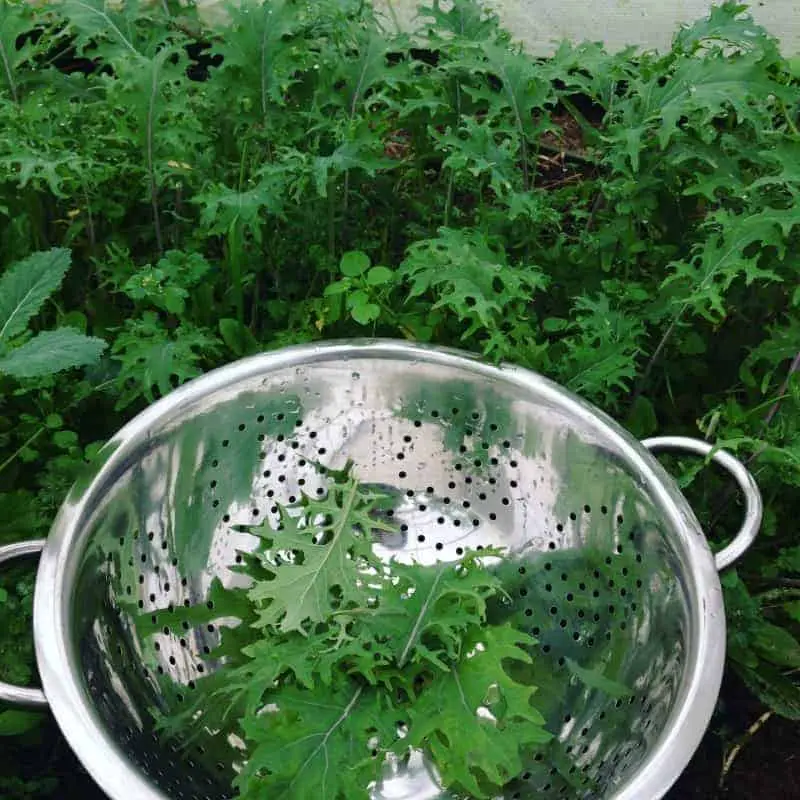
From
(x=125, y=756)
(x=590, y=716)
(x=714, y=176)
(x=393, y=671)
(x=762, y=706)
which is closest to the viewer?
(x=125, y=756)

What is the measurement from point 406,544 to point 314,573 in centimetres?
43

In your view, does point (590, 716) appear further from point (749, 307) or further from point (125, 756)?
point (749, 307)

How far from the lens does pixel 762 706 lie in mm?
1848

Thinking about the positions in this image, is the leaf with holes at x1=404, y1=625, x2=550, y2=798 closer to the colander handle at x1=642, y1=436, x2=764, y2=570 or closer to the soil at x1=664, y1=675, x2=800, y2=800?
the colander handle at x1=642, y1=436, x2=764, y2=570

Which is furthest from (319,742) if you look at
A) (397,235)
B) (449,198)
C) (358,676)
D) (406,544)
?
(397,235)

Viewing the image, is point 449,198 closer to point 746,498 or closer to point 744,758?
point 746,498

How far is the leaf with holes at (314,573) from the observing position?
1351 millimetres

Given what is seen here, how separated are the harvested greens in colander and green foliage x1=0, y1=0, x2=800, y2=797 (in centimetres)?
37

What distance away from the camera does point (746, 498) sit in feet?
4.93

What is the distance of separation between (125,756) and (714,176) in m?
1.33

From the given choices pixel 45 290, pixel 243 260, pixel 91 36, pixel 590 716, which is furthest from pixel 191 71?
pixel 590 716

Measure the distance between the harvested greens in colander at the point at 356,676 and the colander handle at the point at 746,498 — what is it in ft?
0.85

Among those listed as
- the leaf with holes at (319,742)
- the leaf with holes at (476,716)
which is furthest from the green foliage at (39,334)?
the leaf with holes at (476,716)

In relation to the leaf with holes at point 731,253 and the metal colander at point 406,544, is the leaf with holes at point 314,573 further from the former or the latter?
the leaf with holes at point 731,253
